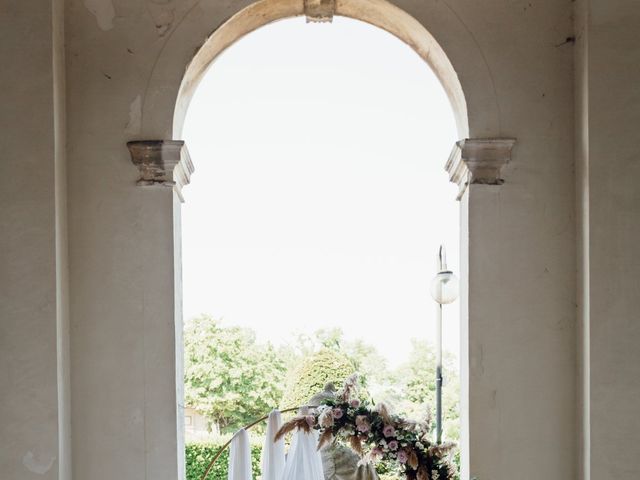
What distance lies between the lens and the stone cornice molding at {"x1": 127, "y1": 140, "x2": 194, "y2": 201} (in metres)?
5.82

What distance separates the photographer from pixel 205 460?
1287 centimetres

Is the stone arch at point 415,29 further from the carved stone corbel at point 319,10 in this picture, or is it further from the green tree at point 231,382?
the green tree at point 231,382

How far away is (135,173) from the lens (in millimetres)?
5875

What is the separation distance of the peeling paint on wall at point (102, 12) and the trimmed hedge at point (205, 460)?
803 cm

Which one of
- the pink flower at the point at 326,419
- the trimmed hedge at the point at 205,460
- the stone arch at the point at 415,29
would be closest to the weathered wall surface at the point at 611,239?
the stone arch at the point at 415,29

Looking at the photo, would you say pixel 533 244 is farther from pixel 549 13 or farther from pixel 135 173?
pixel 135 173

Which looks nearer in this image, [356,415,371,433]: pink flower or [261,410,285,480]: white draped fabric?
[356,415,371,433]: pink flower

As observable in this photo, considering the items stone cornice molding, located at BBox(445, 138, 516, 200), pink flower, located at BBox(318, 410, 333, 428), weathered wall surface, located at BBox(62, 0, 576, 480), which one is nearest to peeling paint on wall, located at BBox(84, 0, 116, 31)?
weathered wall surface, located at BBox(62, 0, 576, 480)

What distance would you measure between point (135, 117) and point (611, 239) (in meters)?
3.26

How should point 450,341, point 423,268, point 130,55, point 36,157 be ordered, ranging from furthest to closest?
point 423,268 < point 450,341 < point 130,55 < point 36,157

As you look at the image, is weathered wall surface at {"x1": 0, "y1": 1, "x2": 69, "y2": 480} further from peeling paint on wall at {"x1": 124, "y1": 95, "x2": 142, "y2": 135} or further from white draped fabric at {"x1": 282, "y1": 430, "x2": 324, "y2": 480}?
white draped fabric at {"x1": 282, "y1": 430, "x2": 324, "y2": 480}

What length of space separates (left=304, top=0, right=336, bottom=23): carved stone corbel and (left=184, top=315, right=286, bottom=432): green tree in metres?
14.2

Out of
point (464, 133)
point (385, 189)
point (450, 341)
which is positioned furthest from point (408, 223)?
point (464, 133)

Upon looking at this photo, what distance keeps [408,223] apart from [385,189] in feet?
3.90
